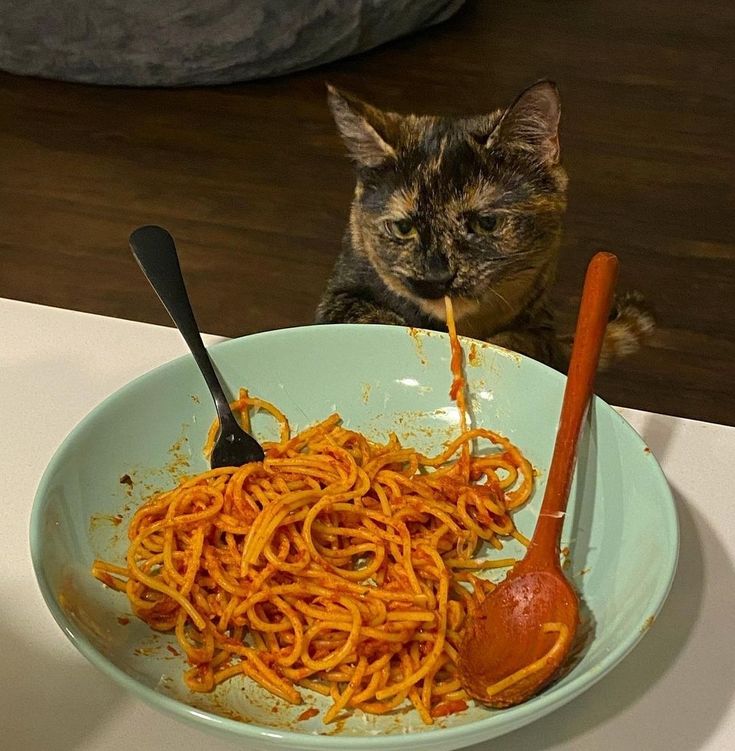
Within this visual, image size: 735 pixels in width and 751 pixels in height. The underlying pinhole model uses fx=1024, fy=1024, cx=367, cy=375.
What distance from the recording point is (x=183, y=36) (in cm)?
296

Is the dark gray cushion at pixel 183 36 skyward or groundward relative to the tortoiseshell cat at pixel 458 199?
groundward

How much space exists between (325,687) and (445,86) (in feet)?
8.31

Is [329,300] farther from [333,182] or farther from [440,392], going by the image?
[333,182]

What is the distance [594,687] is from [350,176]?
6.71 ft

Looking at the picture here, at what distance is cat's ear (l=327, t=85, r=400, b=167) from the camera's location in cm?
120

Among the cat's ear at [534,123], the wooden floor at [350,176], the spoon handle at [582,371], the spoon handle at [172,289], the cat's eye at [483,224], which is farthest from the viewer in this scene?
the wooden floor at [350,176]

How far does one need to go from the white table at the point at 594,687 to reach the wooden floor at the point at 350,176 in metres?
1.13

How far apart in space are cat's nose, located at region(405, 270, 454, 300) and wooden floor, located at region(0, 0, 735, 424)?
0.93m

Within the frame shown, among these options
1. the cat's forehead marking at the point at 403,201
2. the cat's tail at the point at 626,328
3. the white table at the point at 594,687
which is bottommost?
the cat's tail at the point at 626,328

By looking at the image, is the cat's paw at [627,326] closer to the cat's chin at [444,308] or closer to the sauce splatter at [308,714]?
the cat's chin at [444,308]

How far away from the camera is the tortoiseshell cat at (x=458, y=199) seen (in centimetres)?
120

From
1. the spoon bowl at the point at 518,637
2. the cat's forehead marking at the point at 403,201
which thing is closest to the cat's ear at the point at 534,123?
the cat's forehead marking at the point at 403,201

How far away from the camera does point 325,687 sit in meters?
0.76

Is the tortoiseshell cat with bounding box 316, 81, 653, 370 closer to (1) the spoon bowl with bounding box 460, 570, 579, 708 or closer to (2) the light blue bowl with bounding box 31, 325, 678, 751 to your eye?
(2) the light blue bowl with bounding box 31, 325, 678, 751
